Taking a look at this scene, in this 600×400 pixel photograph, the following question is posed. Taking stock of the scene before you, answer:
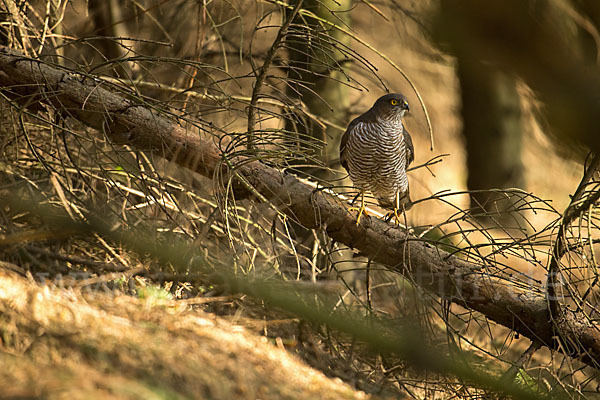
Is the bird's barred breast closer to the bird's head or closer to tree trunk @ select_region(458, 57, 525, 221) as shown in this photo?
the bird's head

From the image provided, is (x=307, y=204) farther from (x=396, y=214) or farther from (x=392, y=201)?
(x=392, y=201)

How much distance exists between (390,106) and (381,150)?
0.44m

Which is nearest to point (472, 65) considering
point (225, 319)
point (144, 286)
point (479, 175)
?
point (225, 319)

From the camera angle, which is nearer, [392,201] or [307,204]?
[307,204]

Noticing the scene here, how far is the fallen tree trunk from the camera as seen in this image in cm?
399

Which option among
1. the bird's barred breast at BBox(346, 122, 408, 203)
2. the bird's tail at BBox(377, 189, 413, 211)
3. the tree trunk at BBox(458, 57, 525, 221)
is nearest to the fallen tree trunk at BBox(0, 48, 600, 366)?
the bird's barred breast at BBox(346, 122, 408, 203)

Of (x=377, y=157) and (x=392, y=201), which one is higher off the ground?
(x=377, y=157)

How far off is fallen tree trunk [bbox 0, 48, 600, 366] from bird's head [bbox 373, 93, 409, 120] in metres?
1.28

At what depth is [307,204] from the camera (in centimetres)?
421

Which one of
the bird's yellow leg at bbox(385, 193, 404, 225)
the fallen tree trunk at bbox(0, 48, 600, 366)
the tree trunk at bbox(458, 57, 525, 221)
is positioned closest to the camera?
the fallen tree trunk at bbox(0, 48, 600, 366)

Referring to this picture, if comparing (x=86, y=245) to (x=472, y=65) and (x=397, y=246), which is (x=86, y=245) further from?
(x=472, y=65)

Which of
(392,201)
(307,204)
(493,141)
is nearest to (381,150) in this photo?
(392,201)

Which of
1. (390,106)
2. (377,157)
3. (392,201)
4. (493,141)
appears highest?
(493,141)

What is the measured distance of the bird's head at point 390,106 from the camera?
5.28 m
